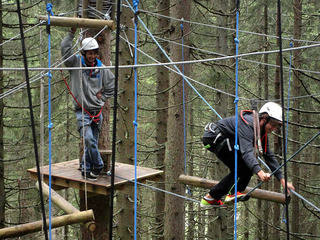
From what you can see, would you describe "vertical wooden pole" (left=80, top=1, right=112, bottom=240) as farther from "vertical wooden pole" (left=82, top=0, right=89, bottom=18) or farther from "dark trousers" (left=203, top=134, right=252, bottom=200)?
"dark trousers" (left=203, top=134, right=252, bottom=200)

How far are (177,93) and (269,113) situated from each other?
2.36 metres

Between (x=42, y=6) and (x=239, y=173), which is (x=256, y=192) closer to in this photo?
(x=239, y=173)

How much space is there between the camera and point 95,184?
415 centimetres

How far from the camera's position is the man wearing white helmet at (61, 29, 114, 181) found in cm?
421

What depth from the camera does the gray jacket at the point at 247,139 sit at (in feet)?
11.4

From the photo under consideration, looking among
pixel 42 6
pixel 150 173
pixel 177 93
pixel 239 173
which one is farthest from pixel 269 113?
pixel 42 6

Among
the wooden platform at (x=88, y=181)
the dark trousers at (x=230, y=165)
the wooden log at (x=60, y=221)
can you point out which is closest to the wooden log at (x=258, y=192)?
the dark trousers at (x=230, y=165)

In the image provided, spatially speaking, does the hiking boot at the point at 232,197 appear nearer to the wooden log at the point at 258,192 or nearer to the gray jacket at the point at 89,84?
the wooden log at the point at 258,192

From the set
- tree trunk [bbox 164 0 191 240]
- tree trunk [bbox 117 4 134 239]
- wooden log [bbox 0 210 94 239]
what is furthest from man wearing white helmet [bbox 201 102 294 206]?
tree trunk [bbox 117 4 134 239]

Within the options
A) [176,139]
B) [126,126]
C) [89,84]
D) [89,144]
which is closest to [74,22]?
[89,84]

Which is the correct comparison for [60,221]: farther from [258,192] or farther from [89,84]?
[258,192]

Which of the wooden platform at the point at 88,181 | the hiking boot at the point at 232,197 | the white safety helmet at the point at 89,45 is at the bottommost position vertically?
the hiking boot at the point at 232,197

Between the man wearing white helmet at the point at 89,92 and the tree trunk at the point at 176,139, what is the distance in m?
1.45

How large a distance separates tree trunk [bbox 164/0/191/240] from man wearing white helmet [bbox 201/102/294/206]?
1.55 meters
